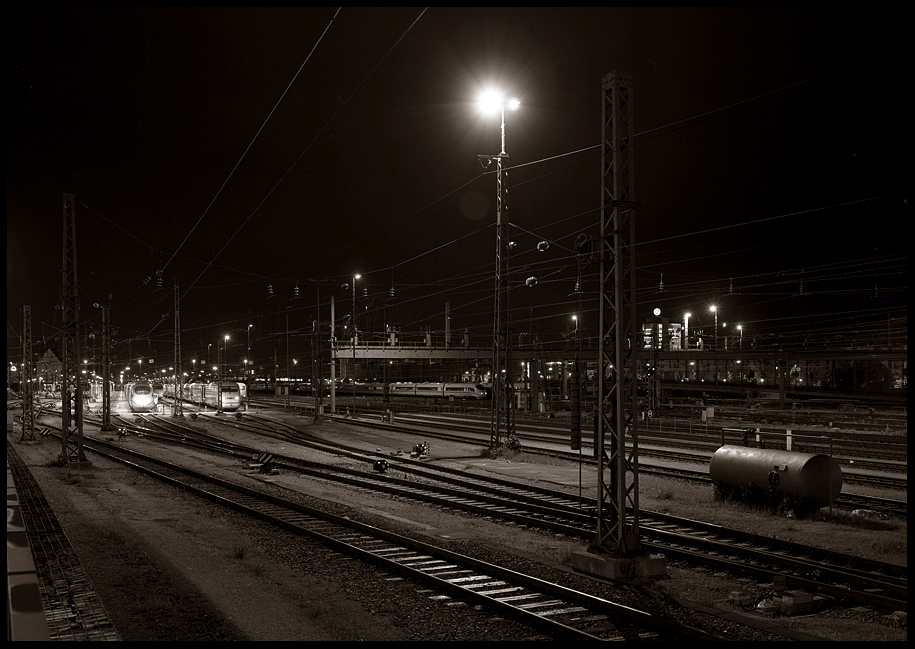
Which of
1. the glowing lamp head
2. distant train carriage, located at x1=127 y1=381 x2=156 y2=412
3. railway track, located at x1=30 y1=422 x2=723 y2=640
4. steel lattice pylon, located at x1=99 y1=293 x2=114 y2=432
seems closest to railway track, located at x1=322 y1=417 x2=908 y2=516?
railway track, located at x1=30 y1=422 x2=723 y2=640

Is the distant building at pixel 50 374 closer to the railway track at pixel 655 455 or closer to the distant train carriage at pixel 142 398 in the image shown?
the distant train carriage at pixel 142 398

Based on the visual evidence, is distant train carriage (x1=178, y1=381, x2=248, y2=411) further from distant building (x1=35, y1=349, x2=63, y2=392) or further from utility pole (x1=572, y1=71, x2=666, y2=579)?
utility pole (x1=572, y1=71, x2=666, y2=579)

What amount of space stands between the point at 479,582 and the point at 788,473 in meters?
8.36

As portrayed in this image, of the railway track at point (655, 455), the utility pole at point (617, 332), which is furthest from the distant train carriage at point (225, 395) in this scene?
the utility pole at point (617, 332)

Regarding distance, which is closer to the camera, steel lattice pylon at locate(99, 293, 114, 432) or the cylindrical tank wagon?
the cylindrical tank wagon

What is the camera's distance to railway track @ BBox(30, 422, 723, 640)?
348 inches

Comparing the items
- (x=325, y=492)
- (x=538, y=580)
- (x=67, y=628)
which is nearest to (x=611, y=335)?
(x=538, y=580)

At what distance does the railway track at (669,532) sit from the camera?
10.8 metres

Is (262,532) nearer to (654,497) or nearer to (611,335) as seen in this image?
(611,335)

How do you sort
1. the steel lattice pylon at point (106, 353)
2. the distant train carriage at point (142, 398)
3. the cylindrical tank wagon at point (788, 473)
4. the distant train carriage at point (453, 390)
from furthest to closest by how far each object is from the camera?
the distant train carriage at point (453, 390)
the distant train carriage at point (142, 398)
the steel lattice pylon at point (106, 353)
the cylindrical tank wagon at point (788, 473)

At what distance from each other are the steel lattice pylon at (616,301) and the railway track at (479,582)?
1.64m

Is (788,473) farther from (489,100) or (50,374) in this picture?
(50,374)

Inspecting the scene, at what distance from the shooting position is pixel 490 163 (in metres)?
25.3

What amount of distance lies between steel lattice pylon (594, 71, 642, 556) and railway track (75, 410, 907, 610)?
1.95 m
